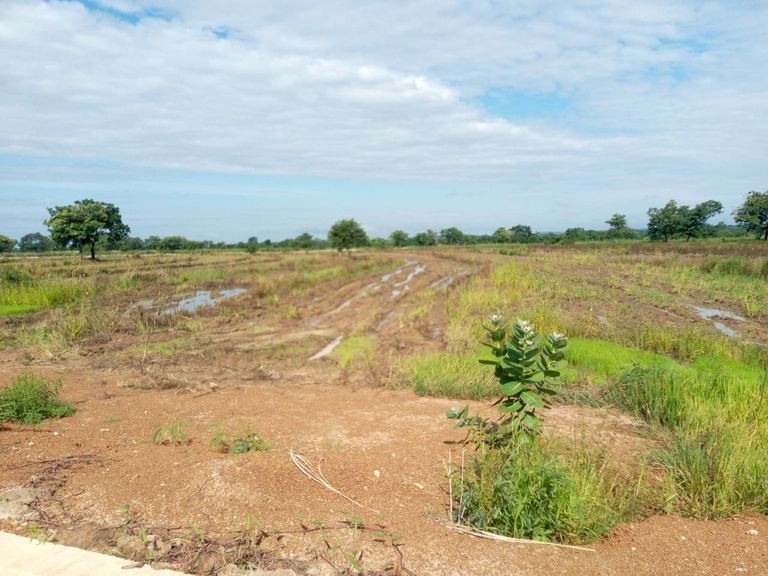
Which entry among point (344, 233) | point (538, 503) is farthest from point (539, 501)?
point (344, 233)

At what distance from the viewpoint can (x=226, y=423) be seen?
5.59 metres

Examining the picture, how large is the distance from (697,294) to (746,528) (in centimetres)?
1539

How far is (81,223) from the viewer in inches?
1148

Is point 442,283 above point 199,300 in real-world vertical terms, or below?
above

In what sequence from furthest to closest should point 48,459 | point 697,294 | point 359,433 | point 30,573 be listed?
1. point 697,294
2. point 359,433
3. point 48,459
4. point 30,573

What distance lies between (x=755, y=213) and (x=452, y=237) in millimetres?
38102

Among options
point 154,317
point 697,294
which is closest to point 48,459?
point 154,317

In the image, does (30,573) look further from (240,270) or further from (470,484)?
(240,270)

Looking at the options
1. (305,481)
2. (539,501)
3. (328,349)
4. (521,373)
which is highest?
(521,373)

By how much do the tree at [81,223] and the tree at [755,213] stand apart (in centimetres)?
5054

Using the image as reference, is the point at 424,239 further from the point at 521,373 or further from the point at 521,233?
the point at 521,373

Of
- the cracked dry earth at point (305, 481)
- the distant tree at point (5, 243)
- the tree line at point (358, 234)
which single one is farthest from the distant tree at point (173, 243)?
the cracked dry earth at point (305, 481)

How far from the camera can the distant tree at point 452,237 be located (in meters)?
75.9

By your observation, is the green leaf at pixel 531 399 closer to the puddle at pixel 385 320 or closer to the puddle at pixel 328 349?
the puddle at pixel 328 349
